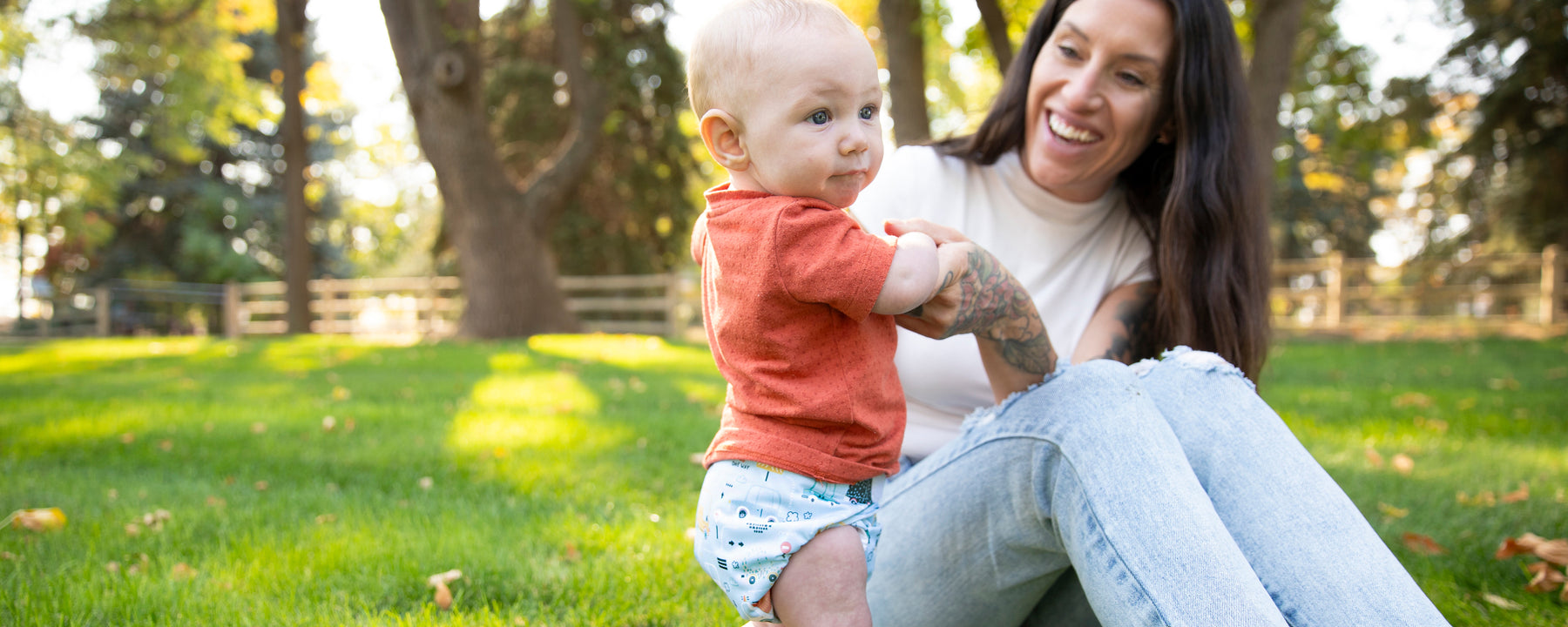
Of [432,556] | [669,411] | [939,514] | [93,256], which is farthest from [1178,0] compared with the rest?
[93,256]

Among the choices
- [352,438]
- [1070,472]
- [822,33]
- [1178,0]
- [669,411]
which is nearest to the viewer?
Result: [822,33]

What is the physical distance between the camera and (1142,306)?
6.82 ft

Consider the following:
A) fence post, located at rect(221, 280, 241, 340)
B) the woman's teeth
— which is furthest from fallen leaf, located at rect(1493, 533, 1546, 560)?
fence post, located at rect(221, 280, 241, 340)

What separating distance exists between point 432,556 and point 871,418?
1.44 metres

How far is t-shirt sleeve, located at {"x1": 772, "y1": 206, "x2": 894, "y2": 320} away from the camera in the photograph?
120 centimetres

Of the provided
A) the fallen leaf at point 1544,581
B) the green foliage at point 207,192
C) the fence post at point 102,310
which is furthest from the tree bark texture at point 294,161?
the fallen leaf at point 1544,581

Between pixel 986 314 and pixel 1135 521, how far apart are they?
36cm

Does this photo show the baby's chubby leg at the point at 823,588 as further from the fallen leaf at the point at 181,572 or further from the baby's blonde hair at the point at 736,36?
the fallen leaf at the point at 181,572

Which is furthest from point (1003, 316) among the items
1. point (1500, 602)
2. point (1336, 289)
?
point (1336, 289)

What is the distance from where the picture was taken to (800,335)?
4.15 ft

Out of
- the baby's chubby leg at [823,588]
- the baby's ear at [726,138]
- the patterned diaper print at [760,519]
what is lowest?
the baby's chubby leg at [823,588]

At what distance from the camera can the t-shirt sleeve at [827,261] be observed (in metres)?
1.20

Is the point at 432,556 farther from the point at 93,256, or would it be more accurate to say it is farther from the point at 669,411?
the point at 93,256

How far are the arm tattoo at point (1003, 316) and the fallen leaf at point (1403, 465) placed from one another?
105 inches
